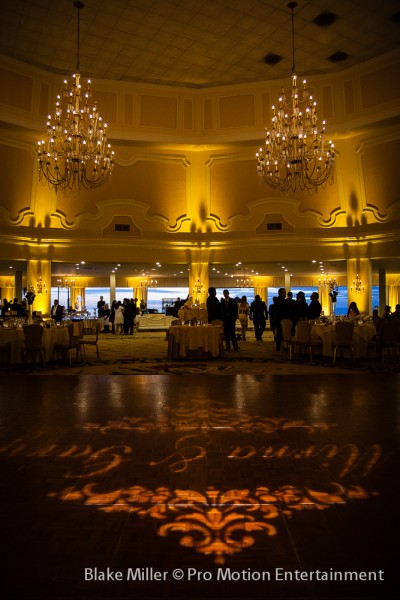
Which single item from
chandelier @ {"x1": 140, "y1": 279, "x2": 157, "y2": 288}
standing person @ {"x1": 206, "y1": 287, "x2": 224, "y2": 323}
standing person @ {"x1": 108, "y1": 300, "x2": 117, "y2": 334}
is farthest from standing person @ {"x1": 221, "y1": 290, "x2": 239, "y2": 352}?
chandelier @ {"x1": 140, "y1": 279, "x2": 157, "y2": 288}

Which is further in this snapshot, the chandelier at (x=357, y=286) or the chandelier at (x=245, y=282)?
the chandelier at (x=245, y=282)

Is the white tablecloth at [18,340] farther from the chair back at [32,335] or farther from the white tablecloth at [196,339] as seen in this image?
the white tablecloth at [196,339]

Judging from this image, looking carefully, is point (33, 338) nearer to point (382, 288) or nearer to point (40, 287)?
point (40, 287)

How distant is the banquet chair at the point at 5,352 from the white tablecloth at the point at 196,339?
9.72ft

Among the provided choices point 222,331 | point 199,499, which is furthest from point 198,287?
point 199,499

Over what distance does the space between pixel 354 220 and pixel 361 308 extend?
2.60 meters

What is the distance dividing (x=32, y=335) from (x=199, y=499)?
590cm

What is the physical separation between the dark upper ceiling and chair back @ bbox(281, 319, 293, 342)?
6862 mm

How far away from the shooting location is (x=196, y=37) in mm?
11242

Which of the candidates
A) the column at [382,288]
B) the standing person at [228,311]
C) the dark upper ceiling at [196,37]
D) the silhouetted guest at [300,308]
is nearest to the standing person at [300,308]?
the silhouetted guest at [300,308]

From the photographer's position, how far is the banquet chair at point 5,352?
7939mm

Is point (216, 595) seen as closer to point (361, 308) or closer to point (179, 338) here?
point (179, 338)

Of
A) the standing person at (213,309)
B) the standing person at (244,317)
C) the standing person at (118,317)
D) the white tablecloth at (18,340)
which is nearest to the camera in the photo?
the white tablecloth at (18,340)

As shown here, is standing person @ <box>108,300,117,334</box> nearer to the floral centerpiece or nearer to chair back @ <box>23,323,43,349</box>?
the floral centerpiece
